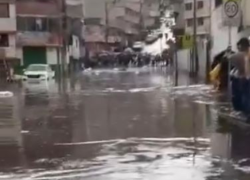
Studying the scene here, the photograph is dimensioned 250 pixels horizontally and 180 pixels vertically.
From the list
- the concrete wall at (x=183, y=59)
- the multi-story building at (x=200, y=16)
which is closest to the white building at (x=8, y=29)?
the concrete wall at (x=183, y=59)

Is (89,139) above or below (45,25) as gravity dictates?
below

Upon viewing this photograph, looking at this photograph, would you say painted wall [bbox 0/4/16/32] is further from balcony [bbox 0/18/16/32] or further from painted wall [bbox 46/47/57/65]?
painted wall [bbox 46/47/57/65]

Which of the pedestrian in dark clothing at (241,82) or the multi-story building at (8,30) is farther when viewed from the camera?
the multi-story building at (8,30)

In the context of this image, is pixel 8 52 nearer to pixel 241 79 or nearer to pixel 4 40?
pixel 4 40

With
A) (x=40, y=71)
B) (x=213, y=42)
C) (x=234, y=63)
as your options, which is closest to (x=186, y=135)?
(x=234, y=63)

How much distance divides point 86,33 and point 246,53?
303 ft

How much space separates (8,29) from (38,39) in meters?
4.38

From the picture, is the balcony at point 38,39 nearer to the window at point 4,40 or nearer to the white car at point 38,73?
the window at point 4,40

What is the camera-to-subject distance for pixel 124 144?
11.9 meters

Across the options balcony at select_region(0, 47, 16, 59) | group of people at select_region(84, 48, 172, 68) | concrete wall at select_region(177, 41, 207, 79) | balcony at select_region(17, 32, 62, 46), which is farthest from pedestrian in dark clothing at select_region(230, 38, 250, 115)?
group of people at select_region(84, 48, 172, 68)

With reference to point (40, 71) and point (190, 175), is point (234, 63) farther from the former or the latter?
point (40, 71)

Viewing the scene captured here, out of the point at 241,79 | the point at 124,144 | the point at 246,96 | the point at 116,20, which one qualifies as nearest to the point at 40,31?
the point at 241,79

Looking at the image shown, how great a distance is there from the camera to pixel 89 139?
12.7 metres

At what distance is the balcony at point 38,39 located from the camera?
66.5m
